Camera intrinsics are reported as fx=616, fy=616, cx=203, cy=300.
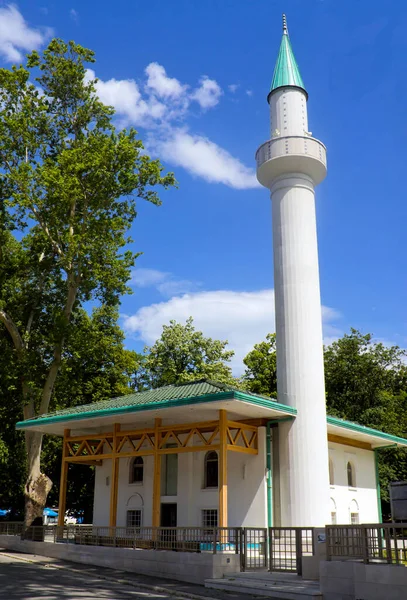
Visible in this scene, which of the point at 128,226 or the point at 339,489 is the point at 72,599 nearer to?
the point at 339,489

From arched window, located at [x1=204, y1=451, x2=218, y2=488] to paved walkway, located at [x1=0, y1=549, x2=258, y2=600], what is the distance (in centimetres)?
435

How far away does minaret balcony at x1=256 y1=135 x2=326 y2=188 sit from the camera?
23766 millimetres

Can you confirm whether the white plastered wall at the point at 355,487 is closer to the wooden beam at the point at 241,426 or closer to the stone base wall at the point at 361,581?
the wooden beam at the point at 241,426

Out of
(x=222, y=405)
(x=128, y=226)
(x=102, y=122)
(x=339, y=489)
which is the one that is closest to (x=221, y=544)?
(x=222, y=405)

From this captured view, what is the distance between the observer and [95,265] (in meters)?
27.9

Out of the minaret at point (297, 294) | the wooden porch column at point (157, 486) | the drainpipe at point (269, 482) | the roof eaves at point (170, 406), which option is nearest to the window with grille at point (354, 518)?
the minaret at point (297, 294)

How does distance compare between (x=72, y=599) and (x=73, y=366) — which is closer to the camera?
→ (x=72, y=599)

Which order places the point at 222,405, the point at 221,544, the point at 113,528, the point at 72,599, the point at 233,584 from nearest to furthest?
the point at 72,599, the point at 233,584, the point at 221,544, the point at 222,405, the point at 113,528

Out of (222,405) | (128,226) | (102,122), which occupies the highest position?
(102,122)

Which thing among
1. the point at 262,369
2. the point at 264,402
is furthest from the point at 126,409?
the point at 262,369

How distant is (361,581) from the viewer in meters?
12.2

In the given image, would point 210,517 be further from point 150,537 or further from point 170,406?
point 170,406

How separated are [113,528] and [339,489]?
29.8ft

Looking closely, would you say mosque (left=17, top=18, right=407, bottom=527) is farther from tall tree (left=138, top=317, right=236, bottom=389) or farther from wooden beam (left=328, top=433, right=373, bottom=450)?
tall tree (left=138, top=317, right=236, bottom=389)
